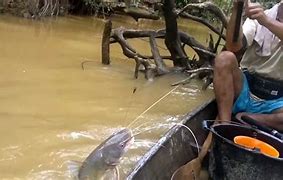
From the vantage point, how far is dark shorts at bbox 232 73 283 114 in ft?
13.1

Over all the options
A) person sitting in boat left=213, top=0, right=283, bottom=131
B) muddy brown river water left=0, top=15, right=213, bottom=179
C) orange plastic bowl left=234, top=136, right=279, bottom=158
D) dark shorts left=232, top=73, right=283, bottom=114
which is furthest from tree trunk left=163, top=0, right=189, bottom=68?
orange plastic bowl left=234, top=136, right=279, bottom=158

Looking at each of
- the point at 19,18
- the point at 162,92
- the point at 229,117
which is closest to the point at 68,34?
the point at 19,18

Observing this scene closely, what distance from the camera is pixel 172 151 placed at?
3.41 m

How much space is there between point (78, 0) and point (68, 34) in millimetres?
3951

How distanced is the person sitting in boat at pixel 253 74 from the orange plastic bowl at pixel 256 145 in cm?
44

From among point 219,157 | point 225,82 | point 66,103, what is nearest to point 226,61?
point 225,82

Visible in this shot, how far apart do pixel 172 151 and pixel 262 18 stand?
45.9 inches

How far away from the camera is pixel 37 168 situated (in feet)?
11.7

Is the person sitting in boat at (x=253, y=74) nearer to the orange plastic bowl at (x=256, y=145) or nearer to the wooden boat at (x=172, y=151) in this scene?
the wooden boat at (x=172, y=151)

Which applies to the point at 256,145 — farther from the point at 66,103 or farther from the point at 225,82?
the point at 66,103

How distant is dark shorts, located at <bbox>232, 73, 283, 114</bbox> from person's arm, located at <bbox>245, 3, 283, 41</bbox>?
51 centimetres

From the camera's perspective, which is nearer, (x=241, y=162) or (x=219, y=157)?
(x=241, y=162)

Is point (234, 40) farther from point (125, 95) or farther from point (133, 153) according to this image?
point (125, 95)

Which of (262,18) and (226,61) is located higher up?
(262,18)
